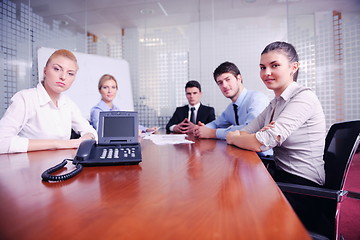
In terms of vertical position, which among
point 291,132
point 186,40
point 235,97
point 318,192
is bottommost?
point 318,192

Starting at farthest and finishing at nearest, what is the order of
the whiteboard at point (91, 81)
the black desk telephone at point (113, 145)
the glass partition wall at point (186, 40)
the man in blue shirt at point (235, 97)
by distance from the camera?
the glass partition wall at point (186, 40), the whiteboard at point (91, 81), the man in blue shirt at point (235, 97), the black desk telephone at point (113, 145)

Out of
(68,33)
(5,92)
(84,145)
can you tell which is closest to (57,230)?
(84,145)

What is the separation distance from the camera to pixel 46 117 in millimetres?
1429

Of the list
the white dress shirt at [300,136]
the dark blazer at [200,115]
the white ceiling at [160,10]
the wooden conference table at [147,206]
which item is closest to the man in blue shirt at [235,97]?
the white dress shirt at [300,136]

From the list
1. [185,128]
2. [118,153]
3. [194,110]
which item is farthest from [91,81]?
[118,153]

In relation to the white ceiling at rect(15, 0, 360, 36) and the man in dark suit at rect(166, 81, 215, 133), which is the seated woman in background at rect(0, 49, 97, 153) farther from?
the white ceiling at rect(15, 0, 360, 36)

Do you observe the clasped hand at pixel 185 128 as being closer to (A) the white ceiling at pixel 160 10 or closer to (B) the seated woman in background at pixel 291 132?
(B) the seated woman in background at pixel 291 132

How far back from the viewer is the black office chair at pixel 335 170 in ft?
2.99

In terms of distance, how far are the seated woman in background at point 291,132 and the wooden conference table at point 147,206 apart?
0.51m

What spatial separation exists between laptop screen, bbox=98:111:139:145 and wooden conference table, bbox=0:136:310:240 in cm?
29

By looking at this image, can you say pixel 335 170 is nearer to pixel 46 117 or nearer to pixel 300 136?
pixel 300 136

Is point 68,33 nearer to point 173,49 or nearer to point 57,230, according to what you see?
point 173,49

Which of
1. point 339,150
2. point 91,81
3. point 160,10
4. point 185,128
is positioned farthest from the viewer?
point 160,10

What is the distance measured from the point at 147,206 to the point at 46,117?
131cm
